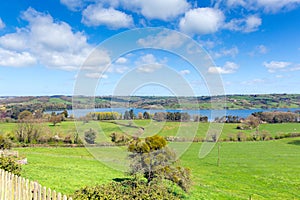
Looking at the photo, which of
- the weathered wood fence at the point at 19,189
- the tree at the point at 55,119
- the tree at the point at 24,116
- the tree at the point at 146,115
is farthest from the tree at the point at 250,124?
the weathered wood fence at the point at 19,189

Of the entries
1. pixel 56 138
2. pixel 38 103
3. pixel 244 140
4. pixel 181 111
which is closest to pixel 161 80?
pixel 181 111

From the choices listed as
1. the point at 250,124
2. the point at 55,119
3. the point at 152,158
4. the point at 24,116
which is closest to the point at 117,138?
the point at 152,158

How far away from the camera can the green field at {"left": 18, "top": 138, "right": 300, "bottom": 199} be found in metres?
13.1

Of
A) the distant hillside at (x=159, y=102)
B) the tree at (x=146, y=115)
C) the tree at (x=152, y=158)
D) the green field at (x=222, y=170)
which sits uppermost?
the distant hillside at (x=159, y=102)

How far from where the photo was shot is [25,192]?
206 inches

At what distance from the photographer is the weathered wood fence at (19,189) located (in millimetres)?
4918

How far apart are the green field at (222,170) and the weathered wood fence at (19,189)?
12.1ft

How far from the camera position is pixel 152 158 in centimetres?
978

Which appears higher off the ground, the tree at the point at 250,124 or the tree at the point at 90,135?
the tree at the point at 90,135

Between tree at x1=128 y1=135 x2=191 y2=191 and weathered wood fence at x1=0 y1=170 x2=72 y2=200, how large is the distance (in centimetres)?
466

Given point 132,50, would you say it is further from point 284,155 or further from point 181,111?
point 284,155

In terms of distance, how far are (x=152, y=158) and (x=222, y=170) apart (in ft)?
67.2

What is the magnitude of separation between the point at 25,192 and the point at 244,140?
50148mm

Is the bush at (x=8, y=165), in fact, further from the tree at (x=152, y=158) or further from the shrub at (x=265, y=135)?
the shrub at (x=265, y=135)
